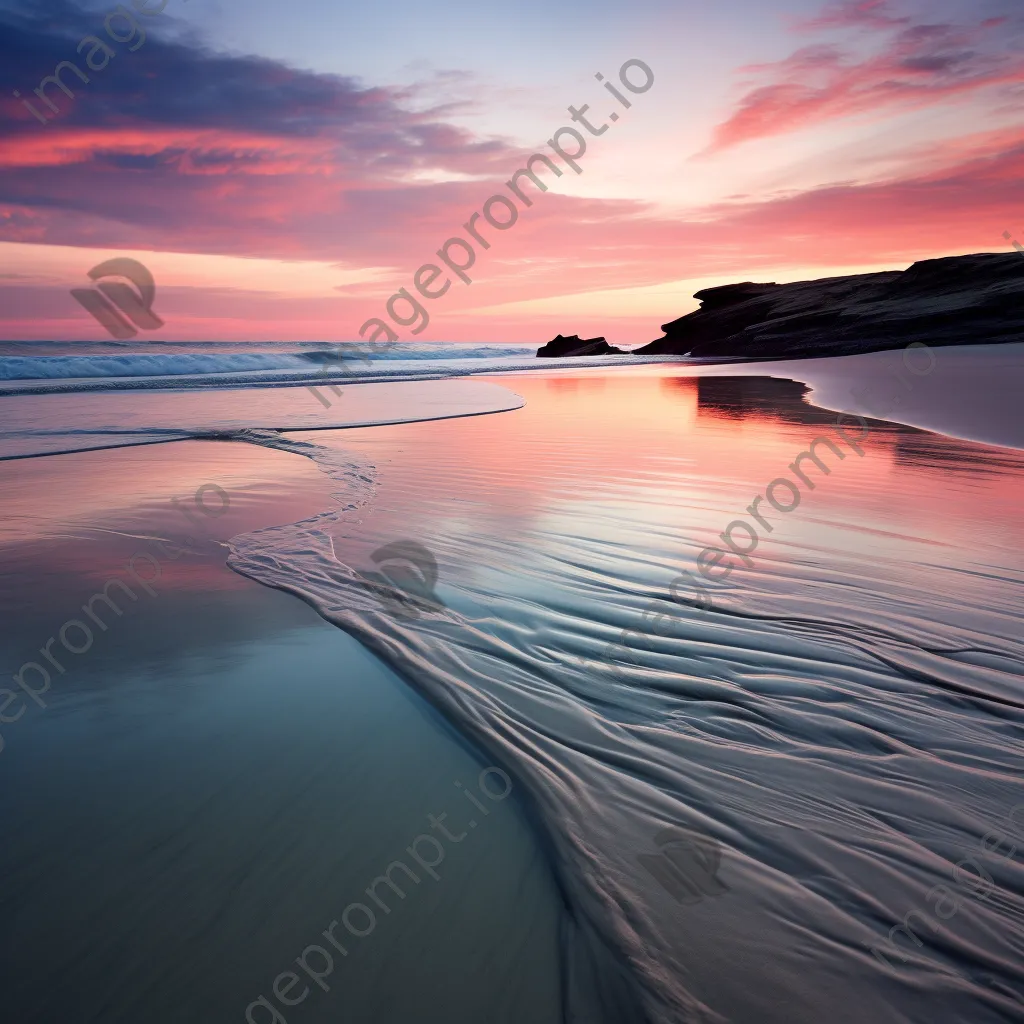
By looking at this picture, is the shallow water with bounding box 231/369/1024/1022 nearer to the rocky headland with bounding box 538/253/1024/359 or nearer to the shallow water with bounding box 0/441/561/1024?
the shallow water with bounding box 0/441/561/1024

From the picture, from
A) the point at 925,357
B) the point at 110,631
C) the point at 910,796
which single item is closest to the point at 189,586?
the point at 110,631

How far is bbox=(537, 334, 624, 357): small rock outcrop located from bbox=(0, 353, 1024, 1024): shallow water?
5497 cm

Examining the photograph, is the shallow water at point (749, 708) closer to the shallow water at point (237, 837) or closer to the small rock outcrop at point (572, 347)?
the shallow water at point (237, 837)

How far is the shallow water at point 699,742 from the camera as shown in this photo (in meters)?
1.47

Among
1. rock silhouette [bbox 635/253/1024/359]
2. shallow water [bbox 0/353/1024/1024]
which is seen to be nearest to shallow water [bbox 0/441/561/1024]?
shallow water [bbox 0/353/1024/1024]

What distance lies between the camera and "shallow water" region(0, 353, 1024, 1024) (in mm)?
1468

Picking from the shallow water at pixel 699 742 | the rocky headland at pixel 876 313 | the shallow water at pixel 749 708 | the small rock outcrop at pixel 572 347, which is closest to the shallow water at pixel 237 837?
the shallow water at pixel 699 742

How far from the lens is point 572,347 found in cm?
5875

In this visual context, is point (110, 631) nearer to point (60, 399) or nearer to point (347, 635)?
point (347, 635)

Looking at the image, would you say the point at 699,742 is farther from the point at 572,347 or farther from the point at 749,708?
the point at 572,347

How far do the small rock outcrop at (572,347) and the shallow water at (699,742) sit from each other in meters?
55.0

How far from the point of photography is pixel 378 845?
1.86 metres

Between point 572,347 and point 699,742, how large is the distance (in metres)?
58.9

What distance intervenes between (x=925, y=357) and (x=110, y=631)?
2829cm
